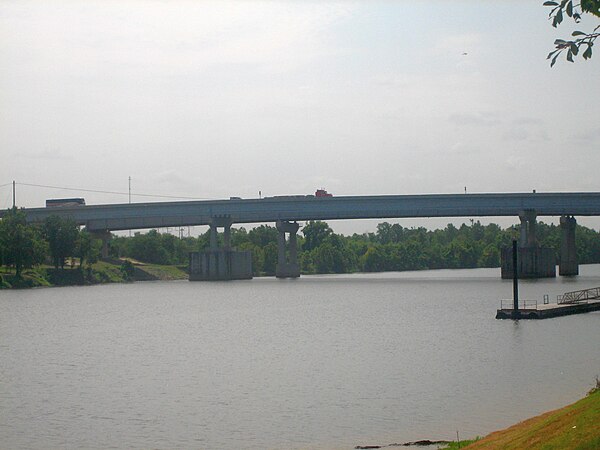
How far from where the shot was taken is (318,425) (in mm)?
28828

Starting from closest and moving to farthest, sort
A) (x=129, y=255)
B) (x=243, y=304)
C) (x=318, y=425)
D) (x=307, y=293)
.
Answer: (x=318, y=425) → (x=243, y=304) → (x=307, y=293) → (x=129, y=255)

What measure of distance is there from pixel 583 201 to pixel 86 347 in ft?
354

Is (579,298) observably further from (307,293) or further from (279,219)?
(279,219)

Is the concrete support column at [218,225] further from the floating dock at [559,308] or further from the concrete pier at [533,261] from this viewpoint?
the floating dock at [559,308]

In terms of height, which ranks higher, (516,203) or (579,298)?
(516,203)

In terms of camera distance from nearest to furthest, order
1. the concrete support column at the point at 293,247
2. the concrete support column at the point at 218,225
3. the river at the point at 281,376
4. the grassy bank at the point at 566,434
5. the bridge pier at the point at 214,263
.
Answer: the grassy bank at the point at 566,434, the river at the point at 281,376, the concrete support column at the point at 218,225, the bridge pier at the point at 214,263, the concrete support column at the point at 293,247

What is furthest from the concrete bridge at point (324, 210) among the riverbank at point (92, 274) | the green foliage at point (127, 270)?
the riverbank at point (92, 274)

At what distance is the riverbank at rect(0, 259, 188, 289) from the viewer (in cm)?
12681

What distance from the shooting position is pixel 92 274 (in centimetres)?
14462

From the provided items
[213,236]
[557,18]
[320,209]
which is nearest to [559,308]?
[557,18]

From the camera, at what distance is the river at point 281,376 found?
28.4 metres

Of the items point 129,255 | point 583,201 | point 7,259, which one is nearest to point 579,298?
point 583,201

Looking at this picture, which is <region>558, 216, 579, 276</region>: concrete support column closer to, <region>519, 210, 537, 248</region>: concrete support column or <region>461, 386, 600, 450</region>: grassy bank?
<region>519, 210, 537, 248</region>: concrete support column

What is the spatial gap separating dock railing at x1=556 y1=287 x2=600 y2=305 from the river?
5.01 meters
